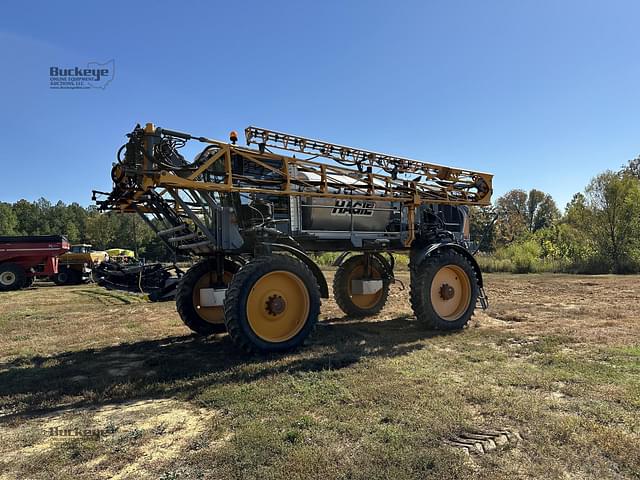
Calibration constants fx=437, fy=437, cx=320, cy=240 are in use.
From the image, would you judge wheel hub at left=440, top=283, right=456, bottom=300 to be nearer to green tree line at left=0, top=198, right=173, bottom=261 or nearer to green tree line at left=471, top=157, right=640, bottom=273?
green tree line at left=471, top=157, right=640, bottom=273

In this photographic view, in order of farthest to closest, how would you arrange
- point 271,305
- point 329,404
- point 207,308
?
point 207,308 → point 271,305 → point 329,404

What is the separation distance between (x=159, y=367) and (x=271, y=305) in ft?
5.44

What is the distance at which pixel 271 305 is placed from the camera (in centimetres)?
618

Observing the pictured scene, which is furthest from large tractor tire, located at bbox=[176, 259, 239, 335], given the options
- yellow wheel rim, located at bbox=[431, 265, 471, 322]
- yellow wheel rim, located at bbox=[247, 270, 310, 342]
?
yellow wheel rim, located at bbox=[431, 265, 471, 322]

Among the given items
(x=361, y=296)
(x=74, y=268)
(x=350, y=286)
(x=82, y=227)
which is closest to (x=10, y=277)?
(x=74, y=268)

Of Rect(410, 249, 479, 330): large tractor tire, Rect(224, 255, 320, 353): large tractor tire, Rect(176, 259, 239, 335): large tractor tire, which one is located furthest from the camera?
Rect(410, 249, 479, 330): large tractor tire

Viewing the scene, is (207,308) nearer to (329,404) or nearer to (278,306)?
(278,306)

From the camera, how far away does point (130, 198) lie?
639 centimetres

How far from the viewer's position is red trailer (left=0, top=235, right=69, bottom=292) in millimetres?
18875

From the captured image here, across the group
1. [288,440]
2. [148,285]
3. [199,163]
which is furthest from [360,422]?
[148,285]

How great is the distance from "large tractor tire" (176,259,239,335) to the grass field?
0.34 meters

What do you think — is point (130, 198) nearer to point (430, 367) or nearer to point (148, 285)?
point (430, 367)

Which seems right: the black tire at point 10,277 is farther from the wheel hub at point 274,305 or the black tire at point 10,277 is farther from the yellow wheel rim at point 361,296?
the wheel hub at point 274,305

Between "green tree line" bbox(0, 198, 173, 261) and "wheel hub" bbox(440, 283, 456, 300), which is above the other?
"green tree line" bbox(0, 198, 173, 261)
